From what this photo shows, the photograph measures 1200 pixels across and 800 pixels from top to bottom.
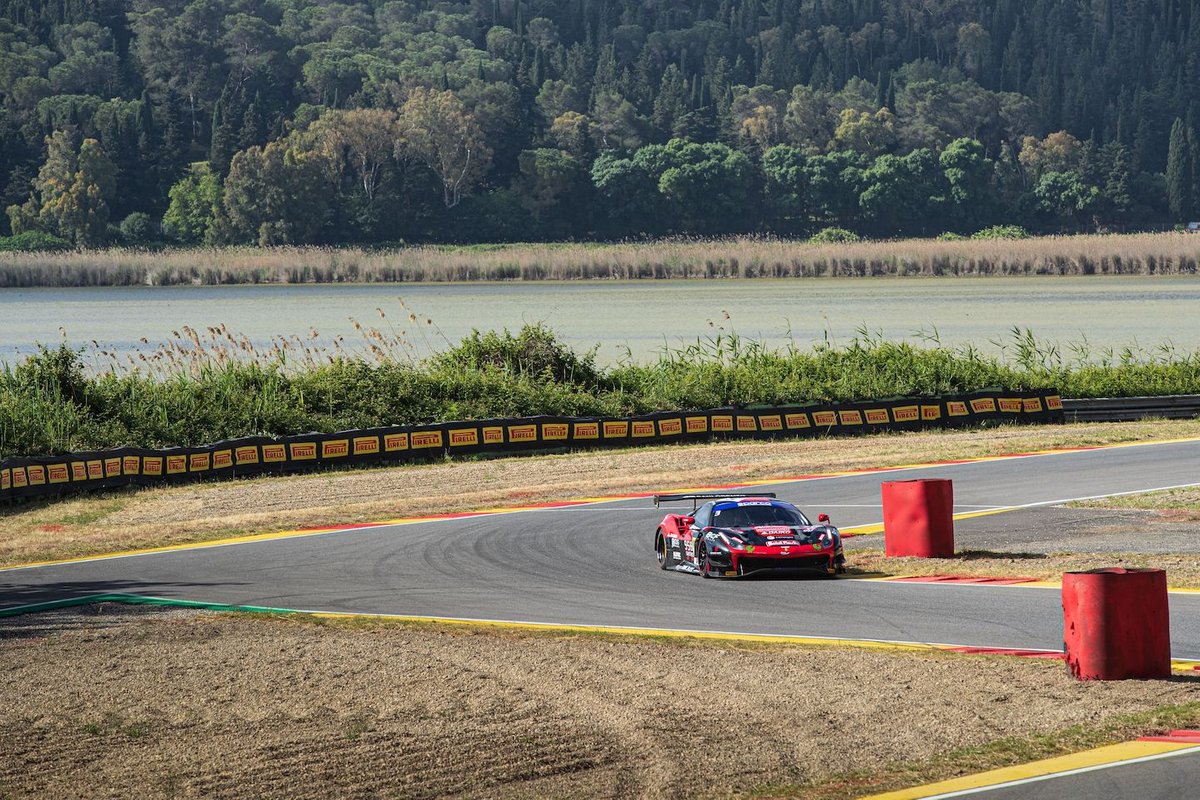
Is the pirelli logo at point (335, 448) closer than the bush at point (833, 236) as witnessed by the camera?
Yes

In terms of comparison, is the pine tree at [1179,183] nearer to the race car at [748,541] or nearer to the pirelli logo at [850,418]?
the pirelli logo at [850,418]

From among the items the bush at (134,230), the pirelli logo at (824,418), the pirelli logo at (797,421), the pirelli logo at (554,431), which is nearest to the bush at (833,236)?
the bush at (134,230)

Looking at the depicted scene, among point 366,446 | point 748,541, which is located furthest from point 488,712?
point 366,446

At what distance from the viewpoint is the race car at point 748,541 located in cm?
2059

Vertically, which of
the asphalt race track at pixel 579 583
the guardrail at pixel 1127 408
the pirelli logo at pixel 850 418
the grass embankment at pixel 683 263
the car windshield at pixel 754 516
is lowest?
the guardrail at pixel 1127 408

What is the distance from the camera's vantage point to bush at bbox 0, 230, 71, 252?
156 meters

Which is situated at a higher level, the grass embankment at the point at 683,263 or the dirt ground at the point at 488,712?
the grass embankment at the point at 683,263

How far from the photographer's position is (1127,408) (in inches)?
1592

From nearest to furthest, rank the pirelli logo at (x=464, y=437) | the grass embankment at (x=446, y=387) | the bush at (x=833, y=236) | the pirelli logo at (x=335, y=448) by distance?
the pirelli logo at (x=335, y=448) → the grass embankment at (x=446, y=387) → the pirelli logo at (x=464, y=437) → the bush at (x=833, y=236)

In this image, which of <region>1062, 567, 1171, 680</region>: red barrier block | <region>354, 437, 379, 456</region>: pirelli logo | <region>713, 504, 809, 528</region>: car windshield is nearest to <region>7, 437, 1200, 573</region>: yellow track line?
<region>713, 504, 809, 528</region>: car windshield

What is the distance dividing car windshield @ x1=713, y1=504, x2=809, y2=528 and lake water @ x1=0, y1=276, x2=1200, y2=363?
2607 centimetres

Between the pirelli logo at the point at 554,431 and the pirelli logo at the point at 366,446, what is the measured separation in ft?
13.0

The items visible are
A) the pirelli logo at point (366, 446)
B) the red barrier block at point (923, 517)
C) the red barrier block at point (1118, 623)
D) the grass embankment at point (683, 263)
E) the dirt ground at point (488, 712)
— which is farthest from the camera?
the grass embankment at point (683, 263)

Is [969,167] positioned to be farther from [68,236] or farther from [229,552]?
[229,552]
